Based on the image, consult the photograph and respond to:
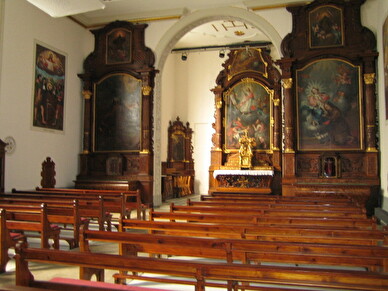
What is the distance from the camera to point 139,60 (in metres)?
12.2

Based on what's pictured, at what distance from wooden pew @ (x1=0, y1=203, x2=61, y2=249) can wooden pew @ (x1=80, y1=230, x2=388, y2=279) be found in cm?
212

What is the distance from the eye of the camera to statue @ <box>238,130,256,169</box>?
13586mm

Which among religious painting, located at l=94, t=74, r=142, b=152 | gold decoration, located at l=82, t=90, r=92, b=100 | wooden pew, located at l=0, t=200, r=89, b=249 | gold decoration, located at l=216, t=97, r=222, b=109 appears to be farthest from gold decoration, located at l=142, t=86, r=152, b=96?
wooden pew, located at l=0, t=200, r=89, b=249

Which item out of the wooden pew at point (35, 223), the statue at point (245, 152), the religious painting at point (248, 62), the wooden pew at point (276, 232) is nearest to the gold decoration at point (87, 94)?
the religious painting at point (248, 62)

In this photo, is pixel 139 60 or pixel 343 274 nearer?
pixel 343 274

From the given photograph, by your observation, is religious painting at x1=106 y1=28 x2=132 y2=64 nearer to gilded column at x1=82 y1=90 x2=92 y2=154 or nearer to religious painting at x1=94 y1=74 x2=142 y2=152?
religious painting at x1=94 y1=74 x2=142 y2=152

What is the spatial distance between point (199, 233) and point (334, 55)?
8438 millimetres

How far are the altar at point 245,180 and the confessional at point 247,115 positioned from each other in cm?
67

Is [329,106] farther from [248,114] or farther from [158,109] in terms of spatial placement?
[158,109]

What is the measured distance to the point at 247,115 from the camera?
14.4m

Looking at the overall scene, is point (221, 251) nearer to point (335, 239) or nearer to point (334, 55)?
point (335, 239)

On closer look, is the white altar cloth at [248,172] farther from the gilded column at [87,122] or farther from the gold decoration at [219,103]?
the gilded column at [87,122]

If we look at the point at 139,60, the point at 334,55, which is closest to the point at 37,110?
the point at 139,60

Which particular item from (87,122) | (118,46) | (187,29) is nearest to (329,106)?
(187,29)
